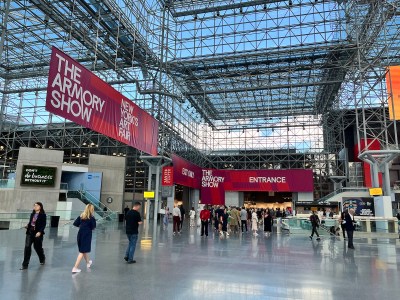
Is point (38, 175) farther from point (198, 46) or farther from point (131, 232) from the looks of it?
point (131, 232)

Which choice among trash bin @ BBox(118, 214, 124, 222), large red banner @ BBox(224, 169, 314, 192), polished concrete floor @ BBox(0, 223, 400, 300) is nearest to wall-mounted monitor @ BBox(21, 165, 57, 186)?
trash bin @ BBox(118, 214, 124, 222)

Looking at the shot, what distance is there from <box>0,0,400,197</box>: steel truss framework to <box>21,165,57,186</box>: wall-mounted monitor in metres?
6.91

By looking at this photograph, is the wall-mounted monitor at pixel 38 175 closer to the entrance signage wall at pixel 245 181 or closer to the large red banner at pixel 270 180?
the entrance signage wall at pixel 245 181

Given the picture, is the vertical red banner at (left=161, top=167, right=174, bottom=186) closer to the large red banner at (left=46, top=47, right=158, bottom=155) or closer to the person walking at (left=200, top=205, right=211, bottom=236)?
the large red banner at (left=46, top=47, right=158, bottom=155)

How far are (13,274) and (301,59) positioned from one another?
2595 cm

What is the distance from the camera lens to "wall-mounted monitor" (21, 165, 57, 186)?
2717cm

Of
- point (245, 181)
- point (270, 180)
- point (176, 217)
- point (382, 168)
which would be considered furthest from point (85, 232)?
point (245, 181)

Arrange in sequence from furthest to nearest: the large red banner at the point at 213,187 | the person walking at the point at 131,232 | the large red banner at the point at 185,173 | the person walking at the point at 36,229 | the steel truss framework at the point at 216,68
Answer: the large red banner at the point at 213,187 → the large red banner at the point at 185,173 → the steel truss framework at the point at 216,68 → the person walking at the point at 131,232 → the person walking at the point at 36,229

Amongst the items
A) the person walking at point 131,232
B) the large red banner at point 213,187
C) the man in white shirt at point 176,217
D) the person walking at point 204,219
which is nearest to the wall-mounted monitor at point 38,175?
the man in white shirt at point 176,217

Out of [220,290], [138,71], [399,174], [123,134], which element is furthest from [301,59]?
[220,290]

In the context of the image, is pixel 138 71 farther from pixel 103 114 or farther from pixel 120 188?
pixel 103 114

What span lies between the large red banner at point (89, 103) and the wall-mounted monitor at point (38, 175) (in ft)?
41.8

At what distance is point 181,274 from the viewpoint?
6750 millimetres

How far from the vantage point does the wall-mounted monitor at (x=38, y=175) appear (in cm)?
2717
